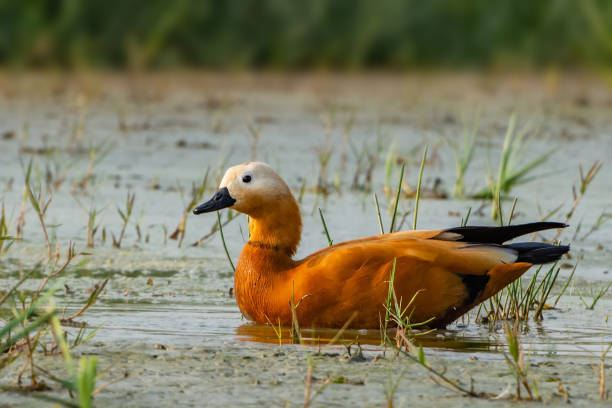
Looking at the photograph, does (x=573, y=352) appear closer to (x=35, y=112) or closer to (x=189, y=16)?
(x=35, y=112)

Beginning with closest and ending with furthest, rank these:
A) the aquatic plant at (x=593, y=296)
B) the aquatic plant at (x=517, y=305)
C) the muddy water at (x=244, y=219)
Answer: the muddy water at (x=244, y=219), the aquatic plant at (x=517, y=305), the aquatic plant at (x=593, y=296)

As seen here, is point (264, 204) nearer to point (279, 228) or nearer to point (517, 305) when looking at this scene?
point (279, 228)

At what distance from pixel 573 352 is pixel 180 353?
4.11 feet

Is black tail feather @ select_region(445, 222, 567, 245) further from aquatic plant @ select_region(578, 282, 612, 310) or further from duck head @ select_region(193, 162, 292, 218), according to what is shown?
duck head @ select_region(193, 162, 292, 218)

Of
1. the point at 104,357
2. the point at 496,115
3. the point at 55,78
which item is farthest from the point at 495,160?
the point at 55,78

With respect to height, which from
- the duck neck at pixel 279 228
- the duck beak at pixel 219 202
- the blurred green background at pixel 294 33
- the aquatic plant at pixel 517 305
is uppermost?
the blurred green background at pixel 294 33

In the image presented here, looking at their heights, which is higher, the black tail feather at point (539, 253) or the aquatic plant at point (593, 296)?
the black tail feather at point (539, 253)

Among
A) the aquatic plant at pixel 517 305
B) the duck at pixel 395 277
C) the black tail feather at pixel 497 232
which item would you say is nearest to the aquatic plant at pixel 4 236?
the duck at pixel 395 277

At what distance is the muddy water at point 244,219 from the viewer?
3.31 m

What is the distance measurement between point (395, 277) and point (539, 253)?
0.53 m

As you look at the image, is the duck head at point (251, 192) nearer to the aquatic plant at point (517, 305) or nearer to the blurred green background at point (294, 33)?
the aquatic plant at point (517, 305)

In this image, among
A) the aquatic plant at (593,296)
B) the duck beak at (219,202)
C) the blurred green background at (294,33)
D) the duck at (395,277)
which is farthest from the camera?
the blurred green background at (294,33)

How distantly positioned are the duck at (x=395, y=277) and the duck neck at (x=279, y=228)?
5.9 inches

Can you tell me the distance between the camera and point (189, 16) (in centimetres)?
1570
